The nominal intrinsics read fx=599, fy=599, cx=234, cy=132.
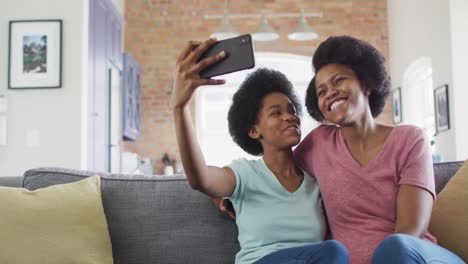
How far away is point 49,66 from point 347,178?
3.59 m

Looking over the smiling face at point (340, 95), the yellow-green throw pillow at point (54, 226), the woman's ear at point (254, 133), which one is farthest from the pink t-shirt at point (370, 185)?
the yellow-green throw pillow at point (54, 226)

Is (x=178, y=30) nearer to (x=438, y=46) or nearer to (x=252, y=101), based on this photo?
(x=438, y=46)

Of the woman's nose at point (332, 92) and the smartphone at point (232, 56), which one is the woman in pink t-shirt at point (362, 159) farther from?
the smartphone at point (232, 56)

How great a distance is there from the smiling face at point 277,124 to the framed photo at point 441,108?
11.6ft

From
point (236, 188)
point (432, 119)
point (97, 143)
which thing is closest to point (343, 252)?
point (236, 188)

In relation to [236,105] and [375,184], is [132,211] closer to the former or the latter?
[236,105]

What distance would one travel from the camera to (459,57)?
4914 millimetres

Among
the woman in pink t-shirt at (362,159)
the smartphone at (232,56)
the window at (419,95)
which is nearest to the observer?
the smartphone at (232,56)

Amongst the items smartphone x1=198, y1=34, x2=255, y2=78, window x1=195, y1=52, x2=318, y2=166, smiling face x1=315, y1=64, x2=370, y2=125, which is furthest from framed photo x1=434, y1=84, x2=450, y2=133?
smartphone x1=198, y1=34, x2=255, y2=78

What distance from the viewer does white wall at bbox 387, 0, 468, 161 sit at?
490 cm

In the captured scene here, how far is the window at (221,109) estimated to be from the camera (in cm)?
786

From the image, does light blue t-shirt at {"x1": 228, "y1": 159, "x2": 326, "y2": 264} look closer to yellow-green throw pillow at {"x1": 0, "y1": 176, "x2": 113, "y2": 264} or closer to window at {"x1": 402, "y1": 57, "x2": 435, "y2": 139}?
yellow-green throw pillow at {"x1": 0, "y1": 176, "x2": 113, "y2": 264}

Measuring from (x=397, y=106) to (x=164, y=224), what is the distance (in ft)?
18.4

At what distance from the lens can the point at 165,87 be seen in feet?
25.4
